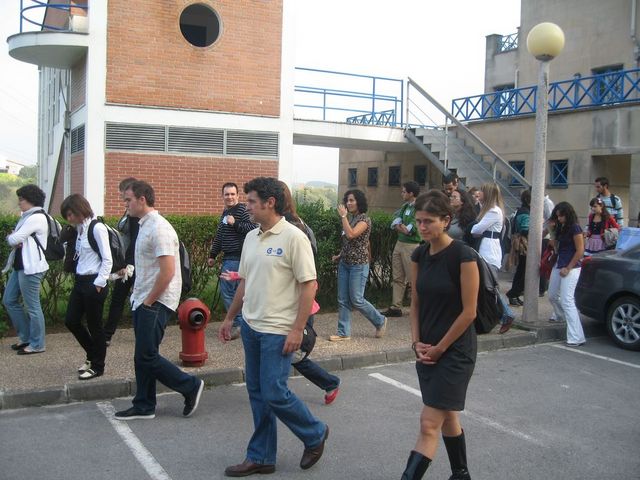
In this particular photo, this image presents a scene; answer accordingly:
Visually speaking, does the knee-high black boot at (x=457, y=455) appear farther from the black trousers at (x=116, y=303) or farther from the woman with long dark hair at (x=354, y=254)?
the black trousers at (x=116, y=303)

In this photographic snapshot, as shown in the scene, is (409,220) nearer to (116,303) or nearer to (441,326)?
(116,303)

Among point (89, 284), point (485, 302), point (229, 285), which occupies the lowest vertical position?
point (229, 285)

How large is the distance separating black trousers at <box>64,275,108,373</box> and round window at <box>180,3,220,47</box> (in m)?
12.0

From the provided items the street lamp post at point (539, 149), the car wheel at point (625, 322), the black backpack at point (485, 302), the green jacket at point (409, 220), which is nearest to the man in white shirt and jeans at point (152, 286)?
the black backpack at point (485, 302)

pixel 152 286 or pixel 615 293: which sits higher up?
pixel 152 286

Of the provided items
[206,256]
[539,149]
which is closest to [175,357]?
[206,256]

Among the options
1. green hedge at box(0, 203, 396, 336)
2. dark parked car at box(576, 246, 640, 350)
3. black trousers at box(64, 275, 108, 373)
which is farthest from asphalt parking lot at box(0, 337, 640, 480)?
green hedge at box(0, 203, 396, 336)

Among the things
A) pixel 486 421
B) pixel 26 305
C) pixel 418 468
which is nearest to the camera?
pixel 418 468

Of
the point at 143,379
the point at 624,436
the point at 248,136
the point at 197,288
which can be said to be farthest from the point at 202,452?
the point at 248,136

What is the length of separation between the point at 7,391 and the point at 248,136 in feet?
34.1

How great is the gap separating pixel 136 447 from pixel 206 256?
4.33 m

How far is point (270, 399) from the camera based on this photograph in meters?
4.20

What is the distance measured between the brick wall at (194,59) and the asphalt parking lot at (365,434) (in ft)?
31.4

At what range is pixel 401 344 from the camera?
26.1 feet
